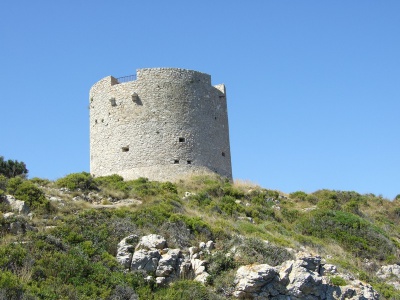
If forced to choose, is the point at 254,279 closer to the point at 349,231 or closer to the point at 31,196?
the point at 31,196

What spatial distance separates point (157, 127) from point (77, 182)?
597 centimetres

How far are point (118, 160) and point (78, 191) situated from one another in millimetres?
6068

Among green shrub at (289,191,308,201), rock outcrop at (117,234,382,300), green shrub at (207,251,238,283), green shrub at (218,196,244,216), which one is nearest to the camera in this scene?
rock outcrop at (117,234,382,300)

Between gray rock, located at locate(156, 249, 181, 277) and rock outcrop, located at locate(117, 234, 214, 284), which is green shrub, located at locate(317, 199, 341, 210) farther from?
gray rock, located at locate(156, 249, 181, 277)

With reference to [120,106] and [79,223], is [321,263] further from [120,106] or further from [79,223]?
[120,106]

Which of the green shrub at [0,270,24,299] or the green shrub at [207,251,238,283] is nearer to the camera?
the green shrub at [0,270,24,299]

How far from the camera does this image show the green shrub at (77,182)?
19.7 m

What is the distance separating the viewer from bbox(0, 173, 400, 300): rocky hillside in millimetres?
13203

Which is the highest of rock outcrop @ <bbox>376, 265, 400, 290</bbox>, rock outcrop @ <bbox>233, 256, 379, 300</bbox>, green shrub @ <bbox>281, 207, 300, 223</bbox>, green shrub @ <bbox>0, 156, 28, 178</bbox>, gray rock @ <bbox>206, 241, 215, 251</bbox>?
green shrub @ <bbox>0, 156, 28, 178</bbox>

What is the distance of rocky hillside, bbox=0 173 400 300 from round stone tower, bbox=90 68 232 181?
327 centimetres

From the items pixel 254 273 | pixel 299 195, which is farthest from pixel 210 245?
pixel 299 195

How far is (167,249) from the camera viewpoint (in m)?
14.6

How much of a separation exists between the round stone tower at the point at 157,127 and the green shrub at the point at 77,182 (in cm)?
453

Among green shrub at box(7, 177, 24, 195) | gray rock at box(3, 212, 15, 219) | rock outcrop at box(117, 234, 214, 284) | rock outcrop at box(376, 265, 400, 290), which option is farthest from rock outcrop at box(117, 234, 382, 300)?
green shrub at box(7, 177, 24, 195)
